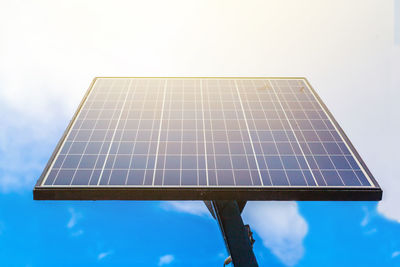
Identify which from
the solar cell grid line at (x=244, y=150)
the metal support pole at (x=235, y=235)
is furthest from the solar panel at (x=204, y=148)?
the metal support pole at (x=235, y=235)

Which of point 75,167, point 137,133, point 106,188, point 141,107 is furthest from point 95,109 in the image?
point 106,188

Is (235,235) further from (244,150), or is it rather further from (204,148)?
(204,148)

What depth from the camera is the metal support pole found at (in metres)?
10.4

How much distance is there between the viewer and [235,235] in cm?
1091

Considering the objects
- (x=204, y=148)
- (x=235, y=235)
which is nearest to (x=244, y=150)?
(x=204, y=148)

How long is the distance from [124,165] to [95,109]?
495 cm

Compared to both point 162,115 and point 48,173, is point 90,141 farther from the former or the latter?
point 162,115

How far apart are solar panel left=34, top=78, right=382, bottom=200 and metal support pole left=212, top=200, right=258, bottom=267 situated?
4.85 ft

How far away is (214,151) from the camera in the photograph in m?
11.9

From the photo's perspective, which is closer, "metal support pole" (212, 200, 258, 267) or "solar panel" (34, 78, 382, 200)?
"solar panel" (34, 78, 382, 200)

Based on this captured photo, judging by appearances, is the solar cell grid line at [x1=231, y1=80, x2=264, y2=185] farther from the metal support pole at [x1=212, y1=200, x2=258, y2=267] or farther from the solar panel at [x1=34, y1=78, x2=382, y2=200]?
the metal support pole at [x1=212, y1=200, x2=258, y2=267]

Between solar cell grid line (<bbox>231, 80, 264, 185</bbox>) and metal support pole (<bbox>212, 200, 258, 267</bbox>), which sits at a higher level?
solar cell grid line (<bbox>231, 80, 264, 185</bbox>)

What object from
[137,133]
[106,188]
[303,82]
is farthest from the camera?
[303,82]

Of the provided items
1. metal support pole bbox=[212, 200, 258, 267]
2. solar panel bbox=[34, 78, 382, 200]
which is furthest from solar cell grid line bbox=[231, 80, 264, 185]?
metal support pole bbox=[212, 200, 258, 267]
